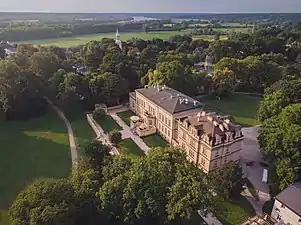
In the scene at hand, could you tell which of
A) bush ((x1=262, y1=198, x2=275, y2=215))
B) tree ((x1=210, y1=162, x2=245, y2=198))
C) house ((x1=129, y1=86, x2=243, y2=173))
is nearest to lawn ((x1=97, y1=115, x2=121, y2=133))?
house ((x1=129, y1=86, x2=243, y2=173))

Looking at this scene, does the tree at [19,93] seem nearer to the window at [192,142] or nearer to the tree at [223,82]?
the window at [192,142]

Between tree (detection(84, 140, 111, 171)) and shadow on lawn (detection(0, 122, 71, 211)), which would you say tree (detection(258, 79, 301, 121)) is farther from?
shadow on lawn (detection(0, 122, 71, 211))

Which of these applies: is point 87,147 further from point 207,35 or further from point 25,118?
point 207,35

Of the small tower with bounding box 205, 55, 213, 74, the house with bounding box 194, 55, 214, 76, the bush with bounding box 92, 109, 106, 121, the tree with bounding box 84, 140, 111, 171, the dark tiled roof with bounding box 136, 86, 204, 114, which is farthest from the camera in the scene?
the small tower with bounding box 205, 55, 213, 74

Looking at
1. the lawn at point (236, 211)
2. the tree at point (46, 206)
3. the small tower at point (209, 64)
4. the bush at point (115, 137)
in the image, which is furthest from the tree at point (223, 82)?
the tree at point (46, 206)

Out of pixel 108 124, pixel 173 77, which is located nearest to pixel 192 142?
pixel 108 124
